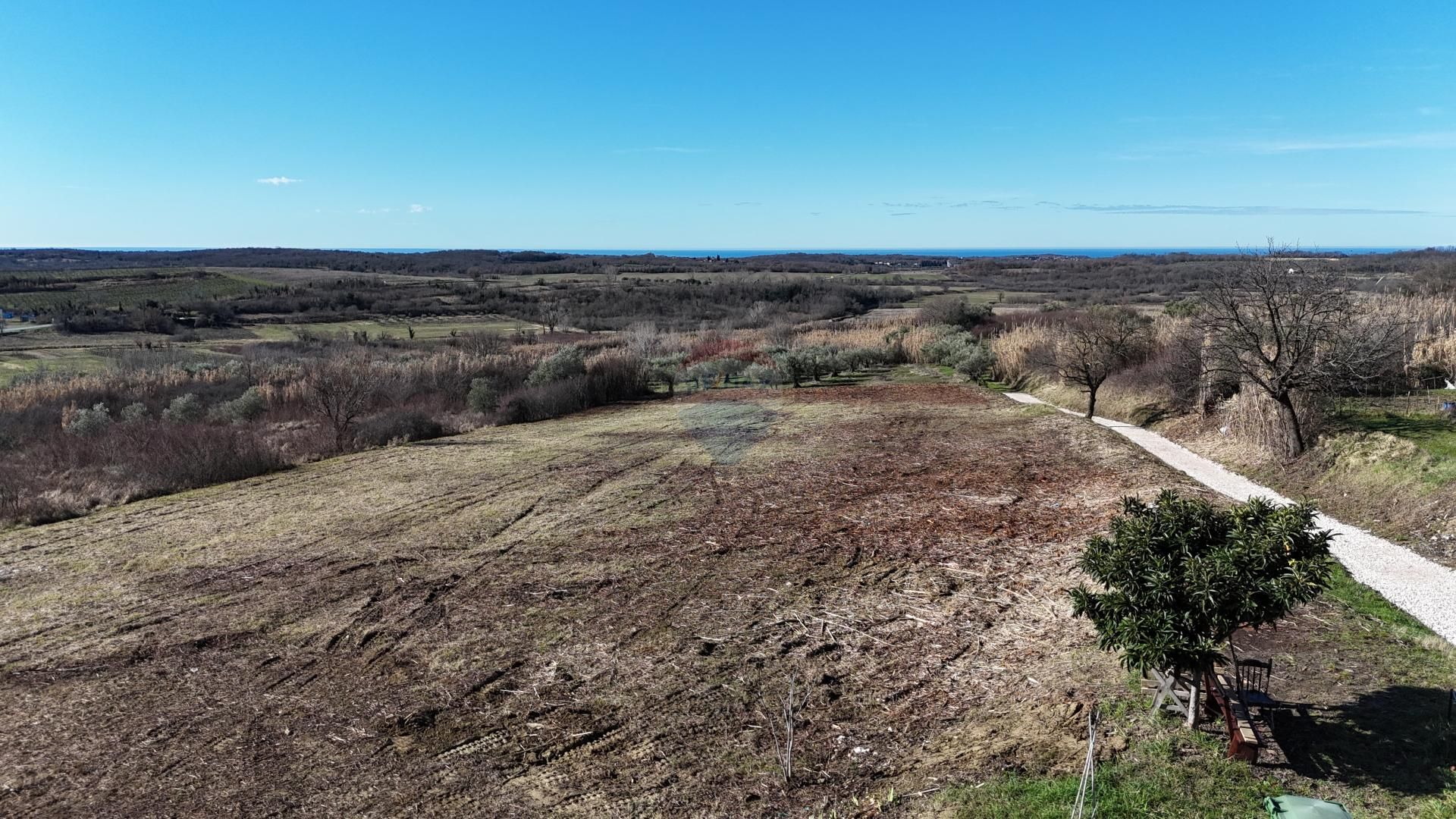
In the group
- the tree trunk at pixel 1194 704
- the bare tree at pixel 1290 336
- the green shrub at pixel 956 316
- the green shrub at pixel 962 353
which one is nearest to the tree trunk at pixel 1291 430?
the bare tree at pixel 1290 336

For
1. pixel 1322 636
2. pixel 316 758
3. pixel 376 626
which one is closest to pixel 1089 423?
pixel 1322 636

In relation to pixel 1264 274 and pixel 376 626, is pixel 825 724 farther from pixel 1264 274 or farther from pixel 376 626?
pixel 1264 274

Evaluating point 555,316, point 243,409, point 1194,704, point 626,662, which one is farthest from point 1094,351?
point 555,316

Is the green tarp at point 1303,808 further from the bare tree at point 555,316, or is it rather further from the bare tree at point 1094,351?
the bare tree at point 555,316

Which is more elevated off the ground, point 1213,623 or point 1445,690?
point 1213,623

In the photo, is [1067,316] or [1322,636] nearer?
[1322,636]
